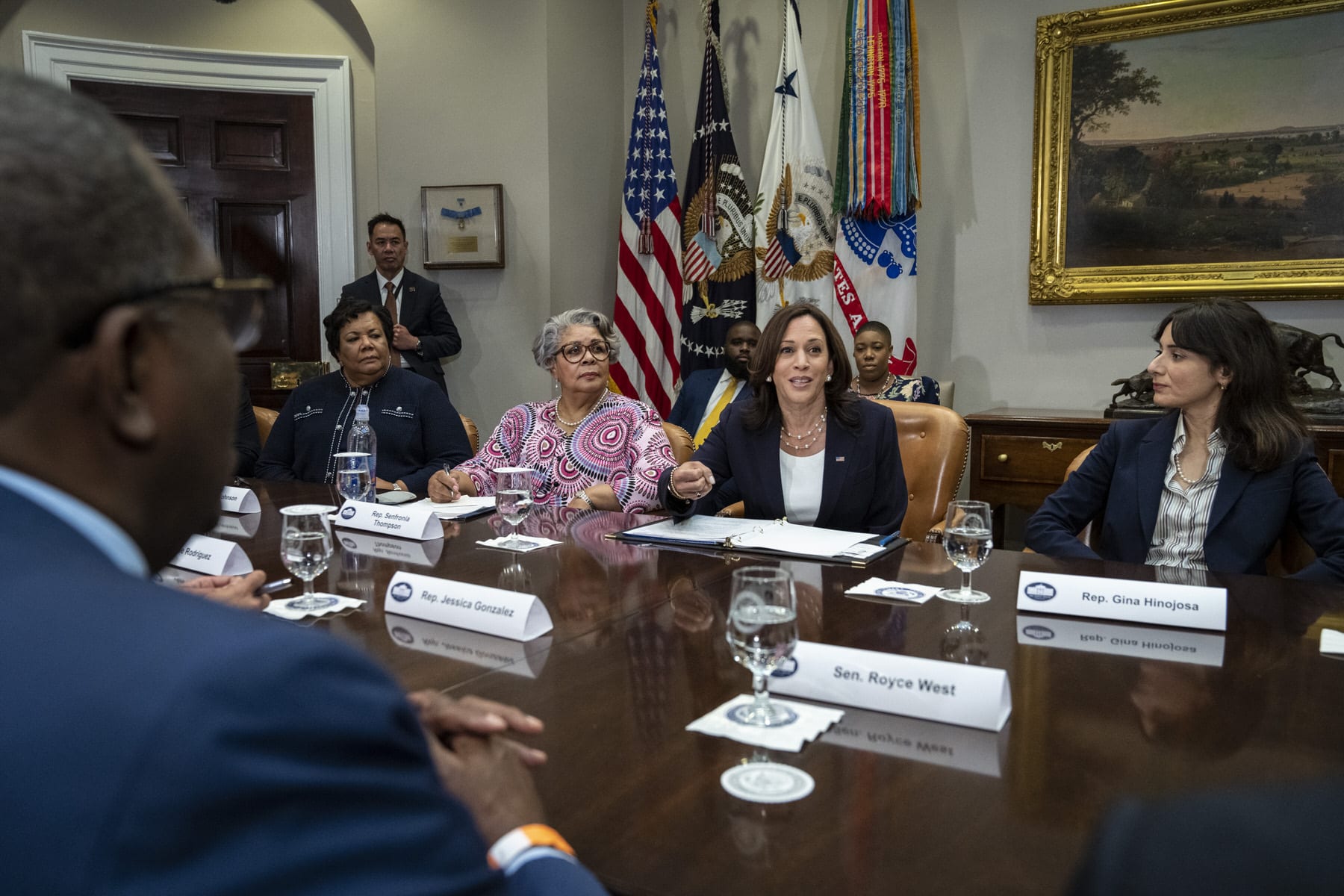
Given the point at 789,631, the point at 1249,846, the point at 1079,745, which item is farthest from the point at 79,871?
the point at 1079,745

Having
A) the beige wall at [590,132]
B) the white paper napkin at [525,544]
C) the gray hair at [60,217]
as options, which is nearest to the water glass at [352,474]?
the white paper napkin at [525,544]

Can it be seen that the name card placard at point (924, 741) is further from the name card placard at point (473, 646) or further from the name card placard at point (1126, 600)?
the name card placard at point (1126, 600)

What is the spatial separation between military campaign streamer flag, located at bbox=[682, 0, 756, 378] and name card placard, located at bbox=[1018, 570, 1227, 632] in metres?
3.75

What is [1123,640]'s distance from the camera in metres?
1.50

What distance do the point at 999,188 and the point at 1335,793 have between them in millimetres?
5314

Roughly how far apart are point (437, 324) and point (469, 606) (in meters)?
4.10

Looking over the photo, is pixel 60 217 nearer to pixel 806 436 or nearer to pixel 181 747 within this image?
pixel 181 747

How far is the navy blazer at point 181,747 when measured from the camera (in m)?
0.49

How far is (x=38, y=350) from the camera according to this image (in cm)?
56

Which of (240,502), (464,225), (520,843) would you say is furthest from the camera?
(464,225)

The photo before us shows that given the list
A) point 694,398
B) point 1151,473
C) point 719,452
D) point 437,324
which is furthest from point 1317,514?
point 437,324

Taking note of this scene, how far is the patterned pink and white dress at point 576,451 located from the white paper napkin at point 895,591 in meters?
1.32

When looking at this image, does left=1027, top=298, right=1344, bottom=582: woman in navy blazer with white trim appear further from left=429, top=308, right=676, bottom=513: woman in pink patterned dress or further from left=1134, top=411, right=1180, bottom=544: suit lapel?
left=429, top=308, right=676, bottom=513: woman in pink patterned dress

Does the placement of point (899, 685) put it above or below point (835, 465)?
below
